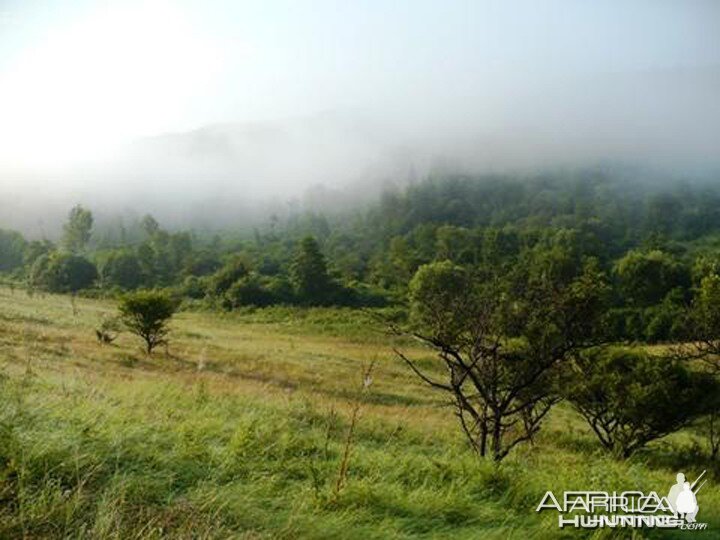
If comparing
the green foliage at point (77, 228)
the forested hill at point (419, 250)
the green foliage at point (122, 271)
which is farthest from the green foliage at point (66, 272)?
the green foliage at point (77, 228)

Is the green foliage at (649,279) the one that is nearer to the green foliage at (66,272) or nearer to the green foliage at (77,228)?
the green foliage at (66,272)

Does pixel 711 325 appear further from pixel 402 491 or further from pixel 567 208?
pixel 567 208

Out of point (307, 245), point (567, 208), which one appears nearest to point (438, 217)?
point (567, 208)

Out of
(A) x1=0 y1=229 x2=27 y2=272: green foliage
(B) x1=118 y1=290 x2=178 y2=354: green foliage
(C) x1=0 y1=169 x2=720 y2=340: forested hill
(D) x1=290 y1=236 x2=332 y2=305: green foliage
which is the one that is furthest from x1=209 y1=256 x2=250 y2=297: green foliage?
(A) x1=0 y1=229 x2=27 y2=272: green foliage

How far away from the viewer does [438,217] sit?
173750 millimetres

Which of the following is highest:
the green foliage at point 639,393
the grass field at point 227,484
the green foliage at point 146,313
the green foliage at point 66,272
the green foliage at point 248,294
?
the grass field at point 227,484

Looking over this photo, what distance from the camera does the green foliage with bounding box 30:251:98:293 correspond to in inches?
3374

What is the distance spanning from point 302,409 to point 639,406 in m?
14.3

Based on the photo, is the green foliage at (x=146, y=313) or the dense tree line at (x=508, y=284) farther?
the green foliage at (x=146, y=313)

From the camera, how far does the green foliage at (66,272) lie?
85688 mm
